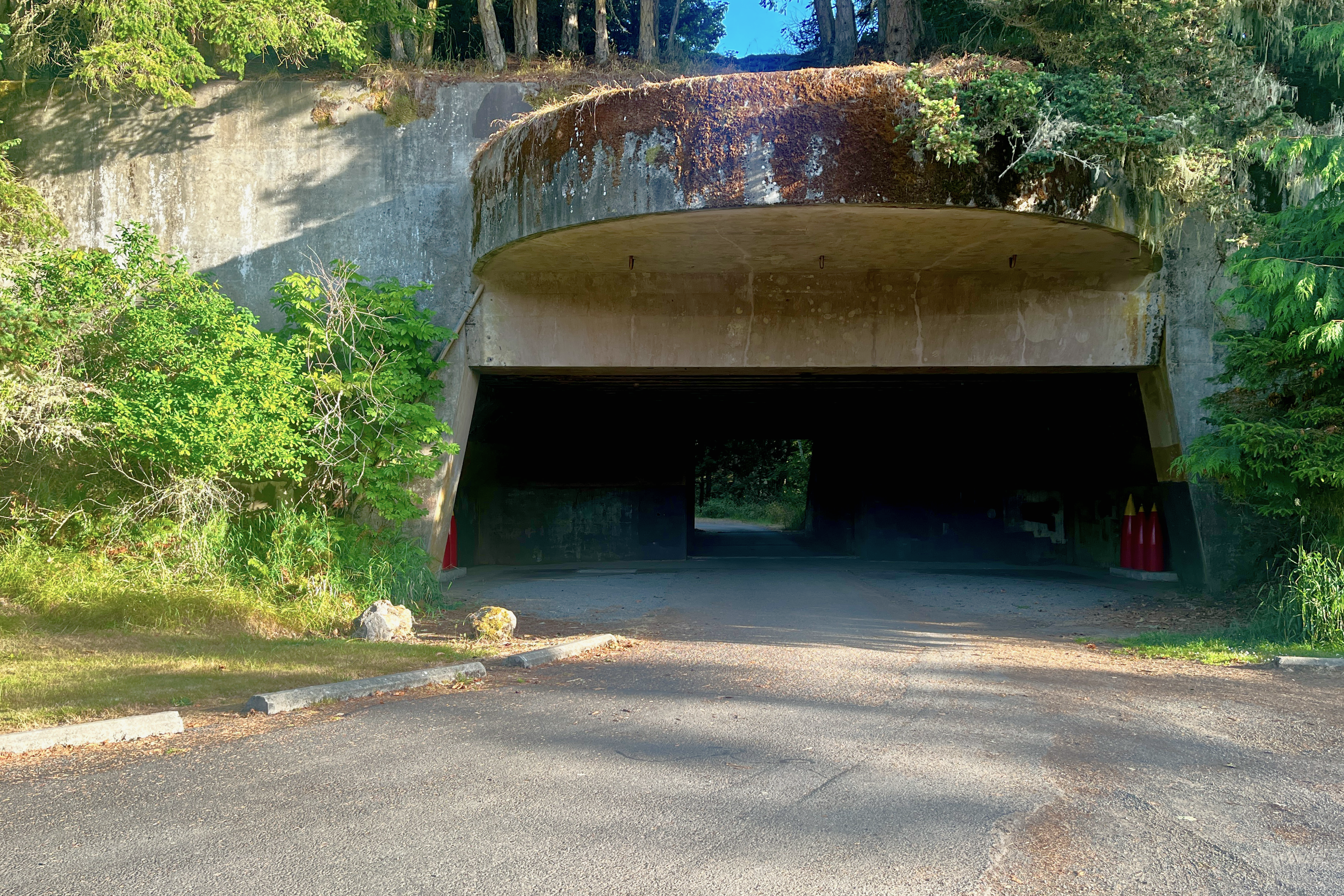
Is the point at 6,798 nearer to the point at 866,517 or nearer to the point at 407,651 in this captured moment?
the point at 407,651

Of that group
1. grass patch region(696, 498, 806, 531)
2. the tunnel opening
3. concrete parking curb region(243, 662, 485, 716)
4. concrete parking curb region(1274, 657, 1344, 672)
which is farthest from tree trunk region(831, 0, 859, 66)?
A: grass patch region(696, 498, 806, 531)

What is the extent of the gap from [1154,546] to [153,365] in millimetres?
14027

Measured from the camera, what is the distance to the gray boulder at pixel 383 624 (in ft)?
28.6

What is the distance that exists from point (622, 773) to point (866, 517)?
18.8 metres

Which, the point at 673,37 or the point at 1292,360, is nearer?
the point at 1292,360

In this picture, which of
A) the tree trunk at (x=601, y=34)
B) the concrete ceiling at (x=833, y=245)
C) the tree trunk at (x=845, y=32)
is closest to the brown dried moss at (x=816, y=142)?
the concrete ceiling at (x=833, y=245)

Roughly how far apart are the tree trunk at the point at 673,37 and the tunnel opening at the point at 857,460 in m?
8.18

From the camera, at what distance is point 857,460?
947 inches

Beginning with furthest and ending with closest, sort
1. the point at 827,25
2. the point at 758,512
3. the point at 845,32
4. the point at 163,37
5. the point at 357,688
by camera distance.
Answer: the point at 758,512, the point at 827,25, the point at 845,32, the point at 163,37, the point at 357,688

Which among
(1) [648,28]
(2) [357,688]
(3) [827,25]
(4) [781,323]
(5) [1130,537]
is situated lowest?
(2) [357,688]

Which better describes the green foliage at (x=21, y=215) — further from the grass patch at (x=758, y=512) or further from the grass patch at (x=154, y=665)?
the grass patch at (x=758, y=512)

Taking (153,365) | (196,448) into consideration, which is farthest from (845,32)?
(196,448)

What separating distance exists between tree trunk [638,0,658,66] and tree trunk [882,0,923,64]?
409 centimetres

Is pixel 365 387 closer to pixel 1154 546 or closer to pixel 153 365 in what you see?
pixel 153 365
